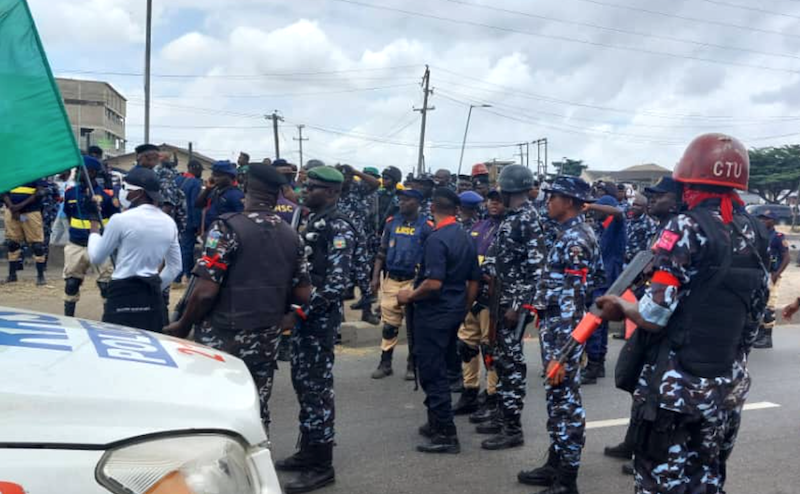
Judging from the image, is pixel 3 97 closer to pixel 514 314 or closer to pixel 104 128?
pixel 514 314

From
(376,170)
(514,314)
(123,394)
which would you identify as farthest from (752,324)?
(376,170)

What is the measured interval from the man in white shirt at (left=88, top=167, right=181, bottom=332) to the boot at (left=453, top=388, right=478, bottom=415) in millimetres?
2496

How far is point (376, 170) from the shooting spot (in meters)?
10.1

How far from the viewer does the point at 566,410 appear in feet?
13.2

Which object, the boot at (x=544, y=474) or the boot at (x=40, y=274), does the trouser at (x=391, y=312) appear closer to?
the boot at (x=544, y=474)

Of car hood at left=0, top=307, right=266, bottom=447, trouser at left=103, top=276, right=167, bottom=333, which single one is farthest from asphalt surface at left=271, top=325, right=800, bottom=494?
car hood at left=0, top=307, right=266, bottom=447

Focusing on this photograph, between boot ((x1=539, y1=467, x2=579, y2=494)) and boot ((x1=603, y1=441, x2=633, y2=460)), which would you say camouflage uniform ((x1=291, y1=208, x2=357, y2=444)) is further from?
boot ((x1=603, y1=441, x2=633, y2=460))

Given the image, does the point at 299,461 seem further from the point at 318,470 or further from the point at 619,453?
the point at 619,453

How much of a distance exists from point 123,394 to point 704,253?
2181mm

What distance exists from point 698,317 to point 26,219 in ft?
30.0

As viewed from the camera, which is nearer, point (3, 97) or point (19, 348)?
point (19, 348)

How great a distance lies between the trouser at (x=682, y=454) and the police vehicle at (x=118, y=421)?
1.67 meters

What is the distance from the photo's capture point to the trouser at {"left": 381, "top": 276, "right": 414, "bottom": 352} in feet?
21.8

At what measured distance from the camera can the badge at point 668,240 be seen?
8.89ft
